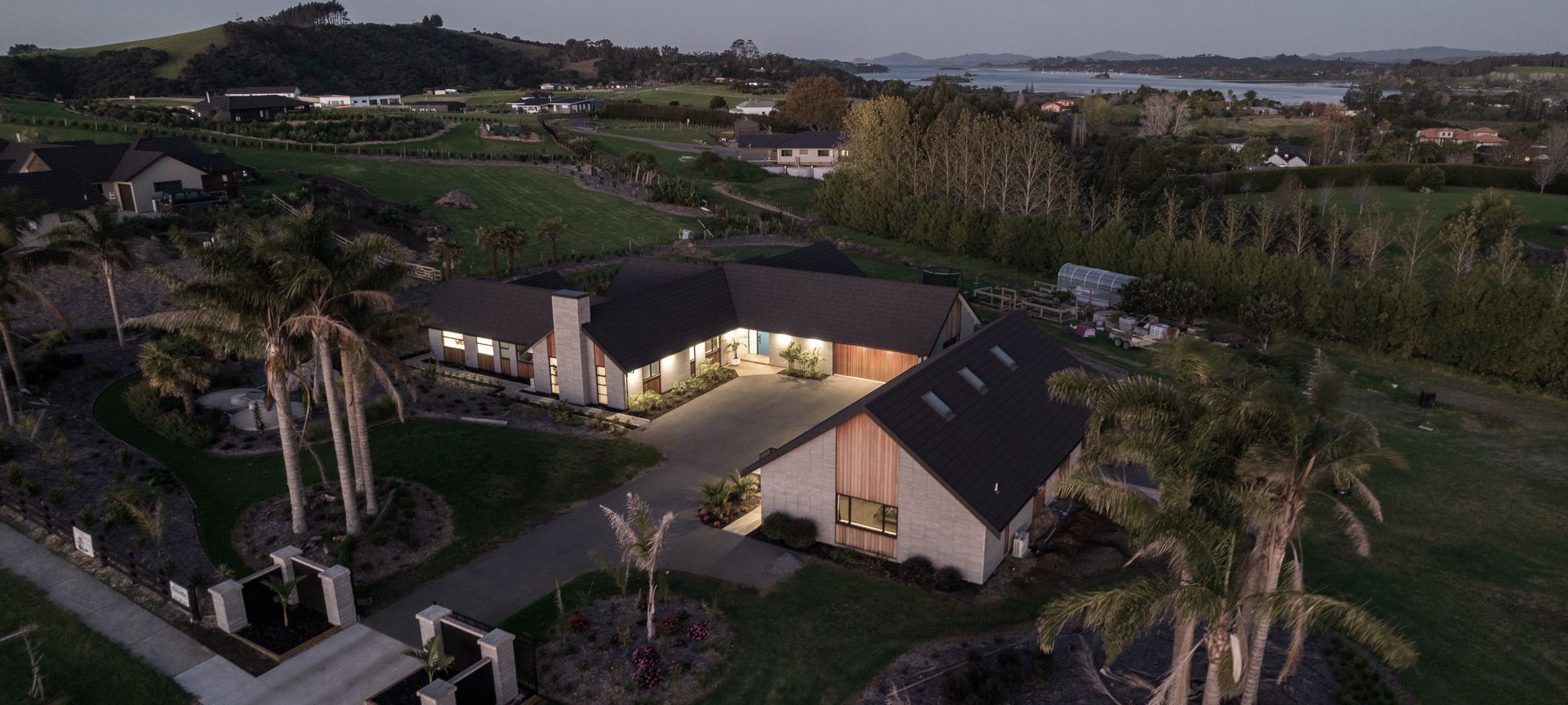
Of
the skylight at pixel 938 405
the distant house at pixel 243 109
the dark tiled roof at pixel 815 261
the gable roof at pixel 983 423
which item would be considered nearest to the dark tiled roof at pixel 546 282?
the dark tiled roof at pixel 815 261

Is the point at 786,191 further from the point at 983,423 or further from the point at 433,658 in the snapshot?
the point at 433,658

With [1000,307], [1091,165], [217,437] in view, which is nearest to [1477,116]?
[1091,165]

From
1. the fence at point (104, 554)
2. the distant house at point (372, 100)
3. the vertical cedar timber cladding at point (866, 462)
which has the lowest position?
the fence at point (104, 554)

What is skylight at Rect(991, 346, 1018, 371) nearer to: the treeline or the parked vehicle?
the treeline

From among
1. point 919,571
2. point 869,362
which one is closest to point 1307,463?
point 919,571

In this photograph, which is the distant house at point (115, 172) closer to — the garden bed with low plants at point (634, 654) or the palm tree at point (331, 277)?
the palm tree at point (331, 277)

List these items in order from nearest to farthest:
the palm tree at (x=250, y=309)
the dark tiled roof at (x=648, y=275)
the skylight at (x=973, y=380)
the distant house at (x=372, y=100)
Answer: the palm tree at (x=250, y=309) < the skylight at (x=973, y=380) < the dark tiled roof at (x=648, y=275) < the distant house at (x=372, y=100)
